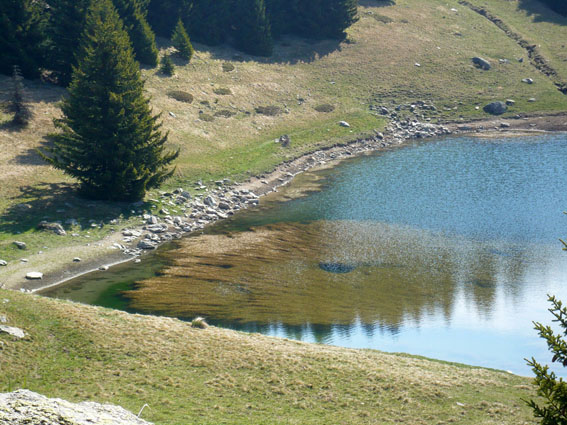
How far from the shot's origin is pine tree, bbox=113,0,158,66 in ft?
251

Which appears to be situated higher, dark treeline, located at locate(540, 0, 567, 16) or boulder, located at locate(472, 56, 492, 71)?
dark treeline, located at locate(540, 0, 567, 16)

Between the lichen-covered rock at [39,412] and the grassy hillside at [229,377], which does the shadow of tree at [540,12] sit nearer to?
the grassy hillside at [229,377]

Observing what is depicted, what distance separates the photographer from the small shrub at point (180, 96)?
243 feet

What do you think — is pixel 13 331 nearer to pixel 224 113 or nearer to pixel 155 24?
pixel 224 113

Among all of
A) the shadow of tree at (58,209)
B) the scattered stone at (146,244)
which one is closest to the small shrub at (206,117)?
the shadow of tree at (58,209)

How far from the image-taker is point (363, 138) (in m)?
80.3

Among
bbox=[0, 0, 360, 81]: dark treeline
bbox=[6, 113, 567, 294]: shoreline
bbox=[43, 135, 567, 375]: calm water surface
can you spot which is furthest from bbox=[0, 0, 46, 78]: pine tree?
bbox=[43, 135, 567, 375]: calm water surface

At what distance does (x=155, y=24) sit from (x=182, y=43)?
319 inches

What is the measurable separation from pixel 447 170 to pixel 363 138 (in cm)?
1529

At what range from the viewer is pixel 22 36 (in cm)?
6450

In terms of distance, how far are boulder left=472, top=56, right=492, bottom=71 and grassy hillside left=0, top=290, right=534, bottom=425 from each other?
81.3 metres

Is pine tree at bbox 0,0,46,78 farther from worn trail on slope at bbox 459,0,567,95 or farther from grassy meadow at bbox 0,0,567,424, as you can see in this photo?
worn trail on slope at bbox 459,0,567,95

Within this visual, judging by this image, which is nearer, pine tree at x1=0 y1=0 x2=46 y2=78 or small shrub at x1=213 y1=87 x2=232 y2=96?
pine tree at x1=0 y1=0 x2=46 y2=78

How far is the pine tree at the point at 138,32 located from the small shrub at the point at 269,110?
50.1 feet
